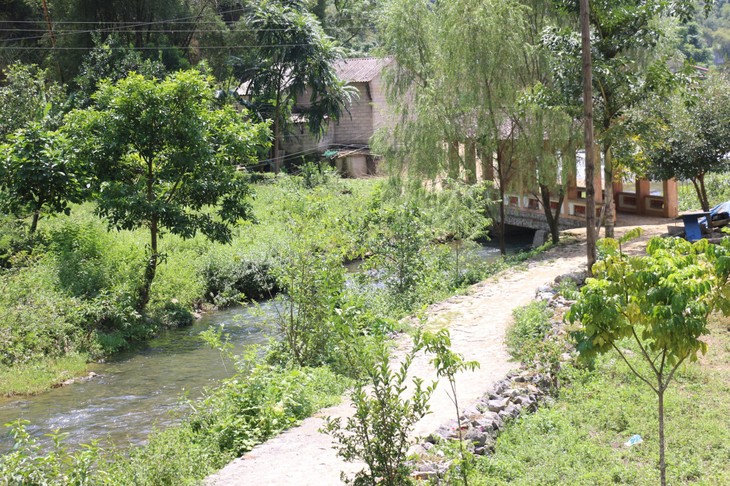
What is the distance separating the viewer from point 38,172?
1688cm

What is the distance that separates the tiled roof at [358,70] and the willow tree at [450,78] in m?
16.9

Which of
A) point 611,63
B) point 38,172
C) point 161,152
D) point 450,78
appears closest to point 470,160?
point 450,78

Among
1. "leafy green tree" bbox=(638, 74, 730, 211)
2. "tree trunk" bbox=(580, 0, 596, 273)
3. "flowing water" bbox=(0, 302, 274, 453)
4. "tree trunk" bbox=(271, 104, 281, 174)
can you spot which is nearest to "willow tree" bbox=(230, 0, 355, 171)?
"tree trunk" bbox=(271, 104, 281, 174)

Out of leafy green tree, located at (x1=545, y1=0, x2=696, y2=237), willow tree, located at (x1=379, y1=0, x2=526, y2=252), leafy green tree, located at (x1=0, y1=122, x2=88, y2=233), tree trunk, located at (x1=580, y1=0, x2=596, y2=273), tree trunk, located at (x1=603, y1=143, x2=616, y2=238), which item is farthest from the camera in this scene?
willow tree, located at (x1=379, y1=0, x2=526, y2=252)

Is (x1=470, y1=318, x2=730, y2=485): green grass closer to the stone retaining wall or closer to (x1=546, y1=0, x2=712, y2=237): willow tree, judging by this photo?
the stone retaining wall

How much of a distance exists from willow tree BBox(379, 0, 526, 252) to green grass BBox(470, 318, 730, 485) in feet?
42.3

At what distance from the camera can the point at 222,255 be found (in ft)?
72.5

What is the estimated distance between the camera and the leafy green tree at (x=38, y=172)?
16.9 metres

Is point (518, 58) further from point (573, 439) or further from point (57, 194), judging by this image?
point (573, 439)

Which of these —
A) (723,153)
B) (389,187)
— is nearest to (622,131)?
(723,153)

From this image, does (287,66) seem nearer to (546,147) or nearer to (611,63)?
(546,147)

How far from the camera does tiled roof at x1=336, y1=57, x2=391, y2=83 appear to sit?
4188 centimetres

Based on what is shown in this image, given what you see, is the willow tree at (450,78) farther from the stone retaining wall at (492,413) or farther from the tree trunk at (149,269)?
the stone retaining wall at (492,413)

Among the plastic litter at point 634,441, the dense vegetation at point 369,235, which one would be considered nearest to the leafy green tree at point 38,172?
the dense vegetation at point 369,235
